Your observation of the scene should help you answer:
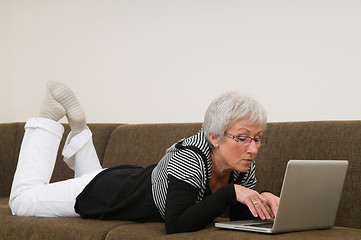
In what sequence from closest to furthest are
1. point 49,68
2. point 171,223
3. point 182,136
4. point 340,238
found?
point 340,238
point 171,223
point 182,136
point 49,68

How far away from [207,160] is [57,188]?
0.79m

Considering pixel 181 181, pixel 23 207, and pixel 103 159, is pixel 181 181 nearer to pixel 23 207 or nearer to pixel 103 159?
pixel 23 207

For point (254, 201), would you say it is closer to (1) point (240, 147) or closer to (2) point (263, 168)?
(1) point (240, 147)

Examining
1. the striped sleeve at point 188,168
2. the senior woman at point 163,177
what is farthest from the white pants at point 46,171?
the striped sleeve at point 188,168

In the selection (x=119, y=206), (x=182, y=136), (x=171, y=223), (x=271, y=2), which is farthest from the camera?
(x=271, y=2)

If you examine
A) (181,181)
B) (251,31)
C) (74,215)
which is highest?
(251,31)

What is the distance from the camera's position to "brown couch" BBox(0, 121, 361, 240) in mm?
1950

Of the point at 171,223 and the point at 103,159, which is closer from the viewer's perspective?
the point at 171,223

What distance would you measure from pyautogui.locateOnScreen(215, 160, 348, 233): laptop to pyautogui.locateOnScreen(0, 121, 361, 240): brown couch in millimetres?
34

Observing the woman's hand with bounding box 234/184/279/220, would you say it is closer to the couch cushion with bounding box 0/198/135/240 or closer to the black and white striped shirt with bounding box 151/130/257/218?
the black and white striped shirt with bounding box 151/130/257/218

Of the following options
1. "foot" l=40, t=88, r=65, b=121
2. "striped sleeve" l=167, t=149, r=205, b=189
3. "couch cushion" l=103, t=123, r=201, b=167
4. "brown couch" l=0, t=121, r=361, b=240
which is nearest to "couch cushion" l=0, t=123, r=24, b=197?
"brown couch" l=0, t=121, r=361, b=240

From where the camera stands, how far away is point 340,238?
178 centimetres

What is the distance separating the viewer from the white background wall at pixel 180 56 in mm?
2818

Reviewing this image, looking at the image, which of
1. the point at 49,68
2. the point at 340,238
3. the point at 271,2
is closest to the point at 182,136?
the point at 271,2
